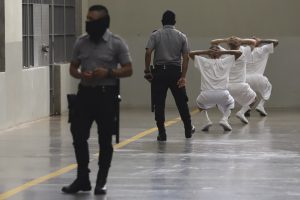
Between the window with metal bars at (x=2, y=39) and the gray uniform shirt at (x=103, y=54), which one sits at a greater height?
the gray uniform shirt at (x=103, y=54)

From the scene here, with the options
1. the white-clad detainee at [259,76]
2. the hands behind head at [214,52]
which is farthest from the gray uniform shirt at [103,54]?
the white-clad detainee at [259,76]

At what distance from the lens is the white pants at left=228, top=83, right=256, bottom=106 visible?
1989 cm

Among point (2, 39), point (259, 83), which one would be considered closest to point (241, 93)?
point (259, 83)

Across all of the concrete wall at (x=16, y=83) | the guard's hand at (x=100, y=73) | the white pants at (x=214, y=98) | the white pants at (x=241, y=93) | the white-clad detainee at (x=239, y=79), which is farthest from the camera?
the white pants at (x=241, y=93)

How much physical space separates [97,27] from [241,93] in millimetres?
9306

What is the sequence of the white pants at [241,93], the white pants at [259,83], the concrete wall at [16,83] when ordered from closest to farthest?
the concrete wall at [16,83], the white pants at [241,93], the white pants at [259,83]

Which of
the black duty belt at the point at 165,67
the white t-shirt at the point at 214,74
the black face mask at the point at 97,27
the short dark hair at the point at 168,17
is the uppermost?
the black face mask at the point at 97,27

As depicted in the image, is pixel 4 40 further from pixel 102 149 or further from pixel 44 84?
pixel 102 149

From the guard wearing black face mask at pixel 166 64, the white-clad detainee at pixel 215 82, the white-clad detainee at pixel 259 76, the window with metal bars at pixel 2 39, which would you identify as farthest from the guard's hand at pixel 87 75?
the white-clad detainee at pixel 259 76

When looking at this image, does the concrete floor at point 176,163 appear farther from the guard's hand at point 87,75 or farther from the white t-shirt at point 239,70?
the guard's hand at point 87,75

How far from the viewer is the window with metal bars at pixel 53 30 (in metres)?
21.1

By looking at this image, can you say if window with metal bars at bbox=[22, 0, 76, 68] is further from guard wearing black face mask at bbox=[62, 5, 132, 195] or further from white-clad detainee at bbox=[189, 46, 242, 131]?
guard wearing black face mask at bbox=[62, 5, 132, 195]

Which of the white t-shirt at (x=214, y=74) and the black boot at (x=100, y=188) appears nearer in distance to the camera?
the black boot at (x=100, y=188)

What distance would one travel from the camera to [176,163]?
13945 mm
